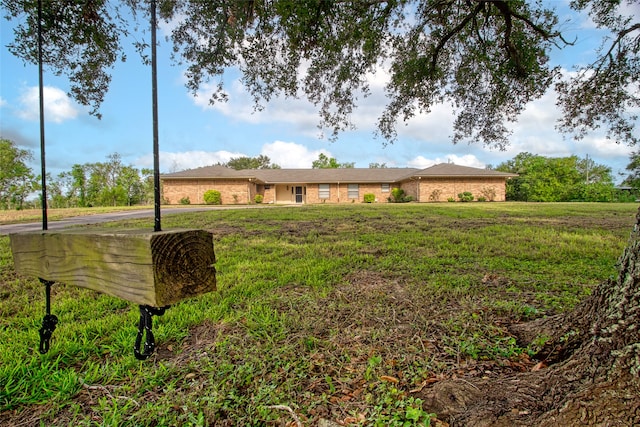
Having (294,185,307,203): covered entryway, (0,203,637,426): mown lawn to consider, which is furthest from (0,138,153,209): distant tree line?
(0,203,637,426): mown lawn

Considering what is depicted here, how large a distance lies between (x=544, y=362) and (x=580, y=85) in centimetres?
644

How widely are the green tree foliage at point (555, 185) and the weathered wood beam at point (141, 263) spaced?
3416cm

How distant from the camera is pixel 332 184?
26.2 meters

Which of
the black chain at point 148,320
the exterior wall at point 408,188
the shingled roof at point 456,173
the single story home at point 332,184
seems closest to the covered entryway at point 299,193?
the single story home at point 332,184

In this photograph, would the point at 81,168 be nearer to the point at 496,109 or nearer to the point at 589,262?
the point at 496,109

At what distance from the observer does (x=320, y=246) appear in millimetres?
5039

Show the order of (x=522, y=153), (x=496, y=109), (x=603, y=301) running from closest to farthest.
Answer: (x=603, y=301), (x=496, y=109), (x=522, y=153)

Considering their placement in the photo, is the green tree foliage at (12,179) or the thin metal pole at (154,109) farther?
the green tree foliage at (12,179)

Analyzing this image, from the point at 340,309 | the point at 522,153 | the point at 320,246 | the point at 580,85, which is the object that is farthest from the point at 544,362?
the point at 522,153

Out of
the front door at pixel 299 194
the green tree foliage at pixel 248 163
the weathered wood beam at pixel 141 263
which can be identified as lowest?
the weathered wood beam at pixel 141 263

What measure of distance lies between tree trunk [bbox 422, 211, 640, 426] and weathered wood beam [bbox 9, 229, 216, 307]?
49.4 inches

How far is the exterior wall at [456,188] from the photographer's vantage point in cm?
2372

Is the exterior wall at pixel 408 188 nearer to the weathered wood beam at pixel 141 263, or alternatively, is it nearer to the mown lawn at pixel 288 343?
the mown lawn at pixel 288 343

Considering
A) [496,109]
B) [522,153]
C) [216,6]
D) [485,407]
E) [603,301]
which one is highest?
[522,153]
